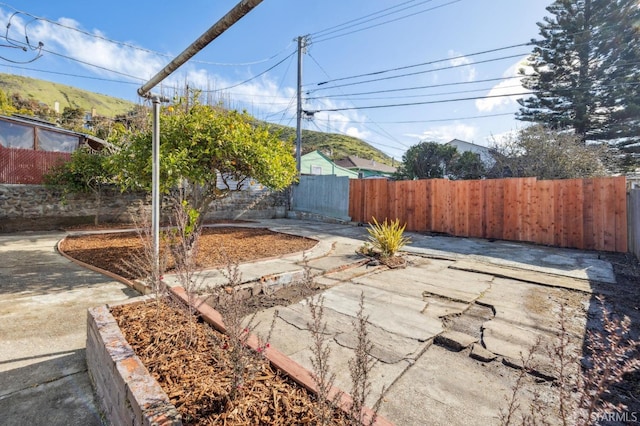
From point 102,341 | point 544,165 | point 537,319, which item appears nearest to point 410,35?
point 544,165

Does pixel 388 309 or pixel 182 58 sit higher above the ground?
pixel 182 58

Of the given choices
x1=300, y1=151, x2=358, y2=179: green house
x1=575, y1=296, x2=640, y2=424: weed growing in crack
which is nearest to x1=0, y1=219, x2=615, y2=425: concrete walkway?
x1=575, y1=296, x2=640, y2=424: weed growing in crack

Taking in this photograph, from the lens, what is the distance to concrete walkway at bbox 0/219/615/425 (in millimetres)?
1884

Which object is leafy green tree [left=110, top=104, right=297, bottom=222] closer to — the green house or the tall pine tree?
the tall pine tree

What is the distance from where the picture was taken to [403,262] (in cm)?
526

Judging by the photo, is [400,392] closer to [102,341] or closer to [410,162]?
[102,341]

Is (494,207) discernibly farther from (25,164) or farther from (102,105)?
(102,105)

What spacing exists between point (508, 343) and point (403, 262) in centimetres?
273

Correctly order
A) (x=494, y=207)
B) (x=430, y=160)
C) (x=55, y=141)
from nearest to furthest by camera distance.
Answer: (x=494, y=207) → (x=55, y=141) → (x=430, y=160)

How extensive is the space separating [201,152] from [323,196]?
8.07m

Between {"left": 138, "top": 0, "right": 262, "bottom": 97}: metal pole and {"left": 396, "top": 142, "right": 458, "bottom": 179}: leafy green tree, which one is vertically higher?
{"left": 396, "top": 142, "right": 458, "bottom": 179}: leafy green tree

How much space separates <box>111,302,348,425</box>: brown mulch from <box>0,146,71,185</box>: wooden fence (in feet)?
32.8

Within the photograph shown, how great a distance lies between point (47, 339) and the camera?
2631 mm

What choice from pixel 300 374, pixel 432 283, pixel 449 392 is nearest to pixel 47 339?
pixel 300 374
